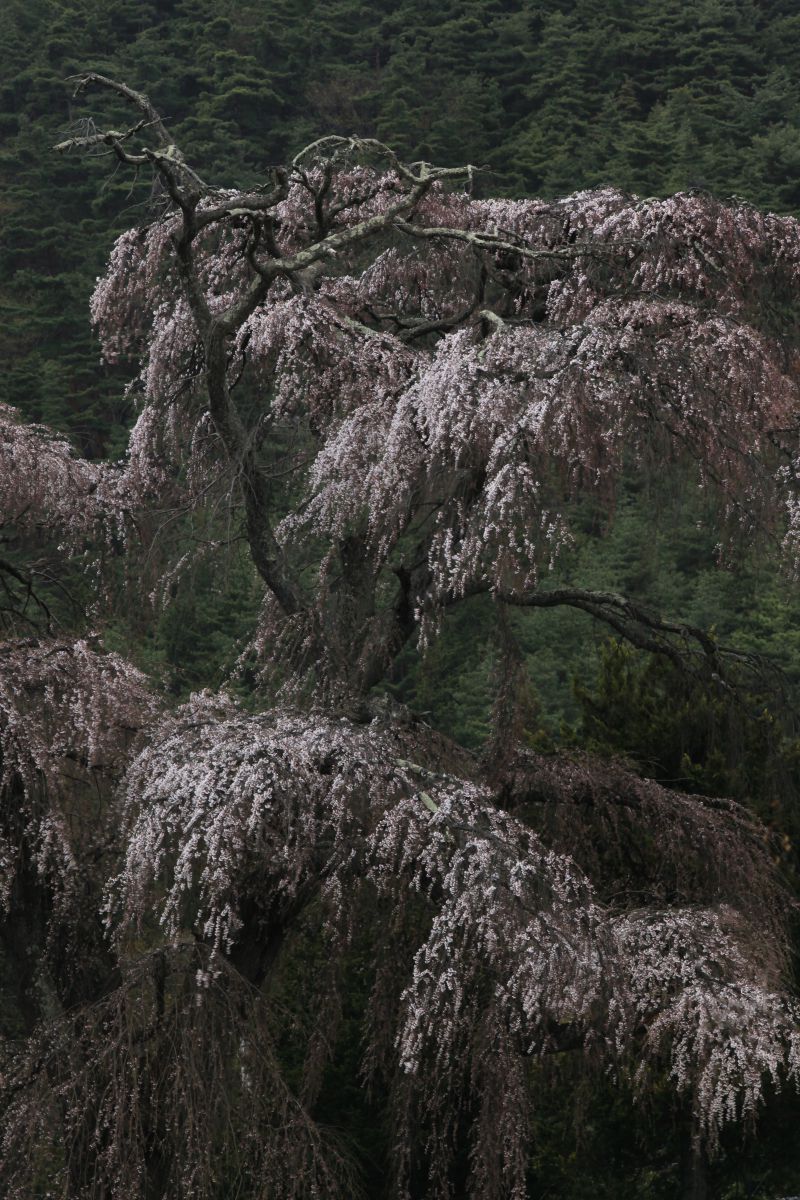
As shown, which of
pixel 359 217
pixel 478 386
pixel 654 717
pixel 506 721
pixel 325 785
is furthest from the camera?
pixel 654 717

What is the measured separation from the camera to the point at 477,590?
7926 millimetres

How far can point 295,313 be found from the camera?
334 inches

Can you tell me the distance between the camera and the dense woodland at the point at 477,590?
7637mm

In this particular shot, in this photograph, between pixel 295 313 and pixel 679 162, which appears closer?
pixel 295 313

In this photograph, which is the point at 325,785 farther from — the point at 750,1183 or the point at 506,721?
the point at 750,1183

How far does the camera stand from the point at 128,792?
271 inches

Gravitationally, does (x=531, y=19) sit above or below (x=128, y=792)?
above

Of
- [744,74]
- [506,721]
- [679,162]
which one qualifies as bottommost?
[506,721]

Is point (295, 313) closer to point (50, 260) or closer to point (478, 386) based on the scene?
point (478, 386)

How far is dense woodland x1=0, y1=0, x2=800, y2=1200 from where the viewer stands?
25.1 ft

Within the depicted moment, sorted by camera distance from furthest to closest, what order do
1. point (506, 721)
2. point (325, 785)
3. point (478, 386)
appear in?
point (506, 721) → point (478, 386) → point (325, 785)

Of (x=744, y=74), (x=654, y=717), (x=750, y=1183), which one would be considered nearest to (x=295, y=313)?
(x=654, y=717)

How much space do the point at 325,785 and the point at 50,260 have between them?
77.0 feet

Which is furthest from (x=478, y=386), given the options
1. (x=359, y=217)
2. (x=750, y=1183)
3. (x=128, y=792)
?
(x=750, y=1183)
